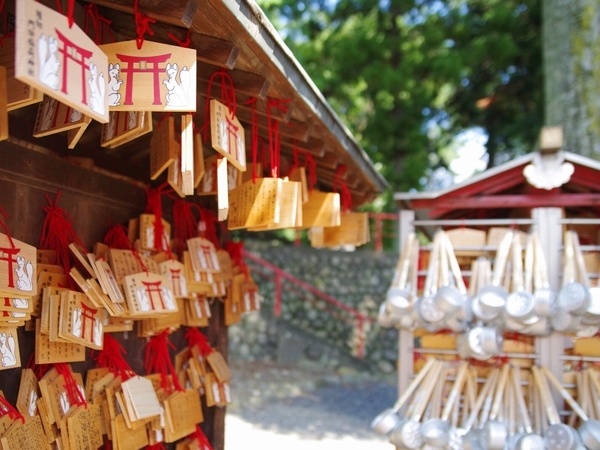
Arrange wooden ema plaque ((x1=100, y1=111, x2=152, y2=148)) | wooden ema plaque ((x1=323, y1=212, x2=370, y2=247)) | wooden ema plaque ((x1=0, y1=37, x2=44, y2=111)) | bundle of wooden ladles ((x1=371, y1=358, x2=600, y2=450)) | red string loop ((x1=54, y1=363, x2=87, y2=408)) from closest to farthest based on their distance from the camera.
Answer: wooden ema plaque ((x1=0, y1=37, x2=44, y2=111)) → wooden ema plaque ((x1=100, y1=111, x2=152, y2=148)) → red string loop ((x1=54, y1=363, x2=87, y2=408)) → bundle of wooden ladles ((x1=371, y1=358, x2=600, y2=450)) → wooden ema plaque ((x1=323, y1=212, x2=370, y2=247))

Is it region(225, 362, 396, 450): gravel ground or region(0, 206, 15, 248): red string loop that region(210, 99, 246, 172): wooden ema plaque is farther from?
region(225, 362, 396, 450): gravel ground

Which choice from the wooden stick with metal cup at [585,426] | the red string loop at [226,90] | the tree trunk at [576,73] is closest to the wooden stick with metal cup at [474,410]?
the wooden stick with metal cup at [585,426]

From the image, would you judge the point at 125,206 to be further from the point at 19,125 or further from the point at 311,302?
the point at 311,302

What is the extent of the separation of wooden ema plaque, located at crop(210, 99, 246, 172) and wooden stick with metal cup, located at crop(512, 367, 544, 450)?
8.30ft

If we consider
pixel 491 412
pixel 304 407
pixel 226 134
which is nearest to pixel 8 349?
pixel 226 134

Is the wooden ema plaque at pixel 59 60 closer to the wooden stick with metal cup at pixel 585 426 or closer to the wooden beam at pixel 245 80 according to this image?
the wooden beam at pixel 245 80

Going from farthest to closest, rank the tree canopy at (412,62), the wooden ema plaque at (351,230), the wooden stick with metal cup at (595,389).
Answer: the tree canopy at (412,62), the wooden ema plaque at (351,230), the wooden stick with metal cup at (595,389)

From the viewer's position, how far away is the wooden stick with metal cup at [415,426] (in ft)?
12.5

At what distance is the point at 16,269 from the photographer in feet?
6.70

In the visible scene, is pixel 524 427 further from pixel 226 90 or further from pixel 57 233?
pixel 57 233

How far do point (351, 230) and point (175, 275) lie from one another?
1.58 metres

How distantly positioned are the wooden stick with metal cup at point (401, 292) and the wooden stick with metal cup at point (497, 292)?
1.72ft

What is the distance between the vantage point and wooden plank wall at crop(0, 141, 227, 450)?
2.34 meters

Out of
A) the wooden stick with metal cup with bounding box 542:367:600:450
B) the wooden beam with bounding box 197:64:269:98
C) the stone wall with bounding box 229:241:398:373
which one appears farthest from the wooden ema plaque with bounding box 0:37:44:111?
the stone wall with bounding box 229:241:398:373
